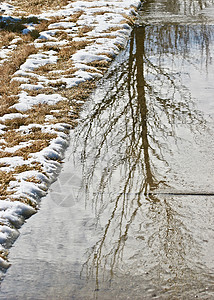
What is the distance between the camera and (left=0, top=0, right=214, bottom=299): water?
3150 mm

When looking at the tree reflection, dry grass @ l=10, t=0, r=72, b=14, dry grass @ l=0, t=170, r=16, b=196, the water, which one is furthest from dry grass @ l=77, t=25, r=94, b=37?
dry grass @ l=0, t=170, r=16, b=196

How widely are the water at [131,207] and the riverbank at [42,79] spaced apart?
0.76 ft

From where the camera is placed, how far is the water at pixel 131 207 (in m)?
3.15

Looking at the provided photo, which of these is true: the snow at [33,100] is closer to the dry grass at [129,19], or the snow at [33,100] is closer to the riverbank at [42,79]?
the riverbank at [42,79]

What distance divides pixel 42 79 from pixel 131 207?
16.0 feet

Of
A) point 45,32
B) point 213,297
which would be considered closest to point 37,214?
point 213,297

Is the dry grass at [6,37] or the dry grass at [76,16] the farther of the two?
the dry grass at [76,16]

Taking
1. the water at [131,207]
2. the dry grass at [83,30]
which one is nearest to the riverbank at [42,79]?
the dry grass at [83,30]

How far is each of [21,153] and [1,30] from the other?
8.39 meters

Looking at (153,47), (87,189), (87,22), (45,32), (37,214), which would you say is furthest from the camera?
(87,22)

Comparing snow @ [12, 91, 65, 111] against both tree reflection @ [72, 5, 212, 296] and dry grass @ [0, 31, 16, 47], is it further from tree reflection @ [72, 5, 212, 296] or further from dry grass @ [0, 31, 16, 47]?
dry grass @ [0, 31, 16, 47]

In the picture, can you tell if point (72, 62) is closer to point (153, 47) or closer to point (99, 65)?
point (99, 65)

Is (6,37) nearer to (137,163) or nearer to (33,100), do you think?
(33,100)

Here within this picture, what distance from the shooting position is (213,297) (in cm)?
294
